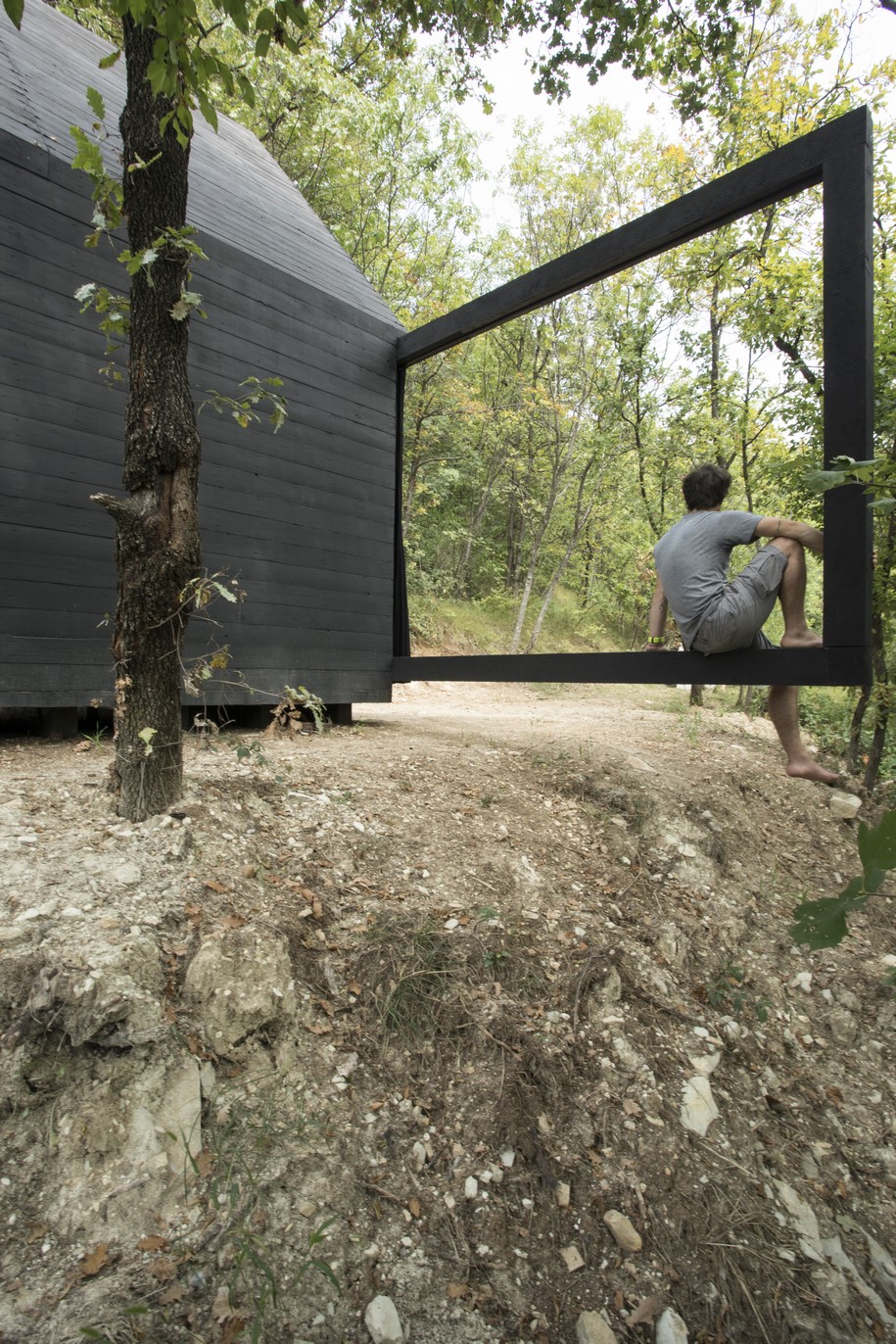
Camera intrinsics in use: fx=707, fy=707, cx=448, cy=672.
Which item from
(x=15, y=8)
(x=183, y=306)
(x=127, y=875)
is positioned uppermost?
(x=15, y=8)

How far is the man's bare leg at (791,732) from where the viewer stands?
11.0 ft

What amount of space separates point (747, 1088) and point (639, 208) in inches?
478

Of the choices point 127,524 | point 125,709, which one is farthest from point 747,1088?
point 127,524

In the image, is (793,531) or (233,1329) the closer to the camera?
(233,1329)

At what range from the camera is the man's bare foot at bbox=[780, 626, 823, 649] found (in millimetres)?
3148

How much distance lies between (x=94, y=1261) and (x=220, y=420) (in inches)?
164

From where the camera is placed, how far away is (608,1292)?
1812 mm

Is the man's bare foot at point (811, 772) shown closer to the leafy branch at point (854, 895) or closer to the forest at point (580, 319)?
the forest at point (580, 319)

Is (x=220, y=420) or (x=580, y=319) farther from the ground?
(x=580, y=319)

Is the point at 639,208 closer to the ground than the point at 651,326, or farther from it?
farther from it

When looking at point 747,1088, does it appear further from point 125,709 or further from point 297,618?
point 297,618

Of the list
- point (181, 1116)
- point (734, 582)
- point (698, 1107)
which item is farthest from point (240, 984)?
point (734, 582)

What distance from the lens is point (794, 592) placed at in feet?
10.6

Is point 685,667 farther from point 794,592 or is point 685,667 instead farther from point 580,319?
point 580,319
